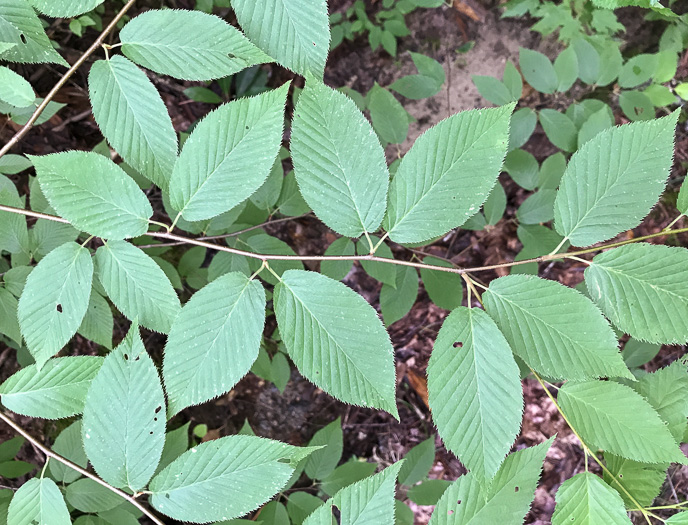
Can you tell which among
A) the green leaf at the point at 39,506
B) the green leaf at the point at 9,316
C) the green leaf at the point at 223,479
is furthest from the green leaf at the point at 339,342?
the green leaf at the point at 9,316

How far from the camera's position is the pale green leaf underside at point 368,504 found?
3.39 ft

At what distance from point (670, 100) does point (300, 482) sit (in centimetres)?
264

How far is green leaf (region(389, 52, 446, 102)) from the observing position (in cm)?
222

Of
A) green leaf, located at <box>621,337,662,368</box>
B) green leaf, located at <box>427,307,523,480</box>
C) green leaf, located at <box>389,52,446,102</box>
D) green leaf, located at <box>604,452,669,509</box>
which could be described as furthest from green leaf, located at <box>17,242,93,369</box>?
green leaf, located at <box>621,337,662,368</box>

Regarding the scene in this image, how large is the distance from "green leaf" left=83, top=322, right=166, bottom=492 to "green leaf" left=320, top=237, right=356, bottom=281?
86cm

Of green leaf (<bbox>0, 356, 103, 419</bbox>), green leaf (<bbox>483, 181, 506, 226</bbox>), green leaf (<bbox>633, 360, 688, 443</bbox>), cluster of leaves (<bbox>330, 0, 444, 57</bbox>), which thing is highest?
cluster of leaves (<bbox>330, 0, 444, 57</bbox>)

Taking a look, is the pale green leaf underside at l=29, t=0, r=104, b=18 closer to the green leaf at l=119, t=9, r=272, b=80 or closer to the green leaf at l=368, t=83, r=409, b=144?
the green leaf at l=119, t=9, r=272, b=80

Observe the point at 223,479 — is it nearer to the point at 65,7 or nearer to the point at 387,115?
the point at 65,7

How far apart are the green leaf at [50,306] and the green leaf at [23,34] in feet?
1.57

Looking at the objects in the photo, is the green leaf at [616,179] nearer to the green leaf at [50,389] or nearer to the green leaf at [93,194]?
the green leaf at [93,194]

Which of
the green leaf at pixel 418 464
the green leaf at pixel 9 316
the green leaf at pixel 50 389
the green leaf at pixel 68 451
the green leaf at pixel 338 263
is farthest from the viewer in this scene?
the green leaf at pixel 418 464

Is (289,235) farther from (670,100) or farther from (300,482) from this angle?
(670,100)

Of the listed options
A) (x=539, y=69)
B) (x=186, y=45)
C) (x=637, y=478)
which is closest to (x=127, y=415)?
(x=186, y=45)

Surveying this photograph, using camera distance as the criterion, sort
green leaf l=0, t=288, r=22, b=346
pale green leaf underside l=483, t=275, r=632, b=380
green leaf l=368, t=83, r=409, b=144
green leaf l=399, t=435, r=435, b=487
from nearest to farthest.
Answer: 1. pale green leaf underside l=483, t=275, r=632, b=380
2. green leaf l=0, t=288, r=22, b=346
3. green leaf l=368, t=83, r=409, b=144
4. green leaf l=399, t=435, r=435, b=487
